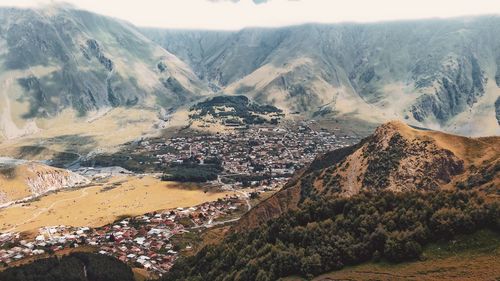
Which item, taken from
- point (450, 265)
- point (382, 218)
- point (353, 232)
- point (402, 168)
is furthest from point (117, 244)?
point (450, 265)

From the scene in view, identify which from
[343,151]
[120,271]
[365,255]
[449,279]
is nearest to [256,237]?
[365,255]

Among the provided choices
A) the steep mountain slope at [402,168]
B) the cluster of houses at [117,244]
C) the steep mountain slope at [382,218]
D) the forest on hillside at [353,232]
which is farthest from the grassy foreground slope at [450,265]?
the cluster of houses at [117,244]

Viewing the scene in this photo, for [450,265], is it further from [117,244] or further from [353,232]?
[117,244]

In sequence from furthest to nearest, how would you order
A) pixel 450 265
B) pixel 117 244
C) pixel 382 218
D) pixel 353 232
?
pixel 117 244 < pixel 353 232 < pixel 382 218 < pixel 450 265

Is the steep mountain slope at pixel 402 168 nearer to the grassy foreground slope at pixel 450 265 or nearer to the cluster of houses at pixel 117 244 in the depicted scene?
the cluster of houses at pixel 117 244

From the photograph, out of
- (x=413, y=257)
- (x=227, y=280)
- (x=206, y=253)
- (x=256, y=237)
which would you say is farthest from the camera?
(x=206, y=253)

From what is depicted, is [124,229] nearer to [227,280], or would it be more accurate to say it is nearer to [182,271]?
[182,271]
